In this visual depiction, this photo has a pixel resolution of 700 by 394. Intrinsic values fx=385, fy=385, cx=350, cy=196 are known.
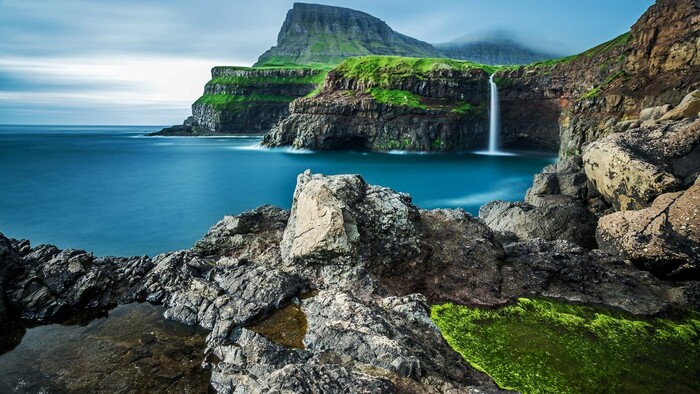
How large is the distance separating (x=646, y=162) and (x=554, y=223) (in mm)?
4043

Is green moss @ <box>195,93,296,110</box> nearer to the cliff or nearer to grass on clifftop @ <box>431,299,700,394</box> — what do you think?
the cliff

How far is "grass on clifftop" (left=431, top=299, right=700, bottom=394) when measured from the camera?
7.12 meters

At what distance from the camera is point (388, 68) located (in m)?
87.0

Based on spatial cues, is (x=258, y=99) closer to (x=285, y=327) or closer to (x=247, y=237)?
(x=247, y=237)

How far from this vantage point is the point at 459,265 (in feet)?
37.3

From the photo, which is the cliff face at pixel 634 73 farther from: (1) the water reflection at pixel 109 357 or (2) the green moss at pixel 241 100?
(2) the green moss at pixel 241 100

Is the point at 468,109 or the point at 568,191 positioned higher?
the point at 468,109

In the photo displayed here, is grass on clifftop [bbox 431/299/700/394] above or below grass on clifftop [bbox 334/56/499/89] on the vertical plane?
below

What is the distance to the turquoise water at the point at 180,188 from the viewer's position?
25547 millimetres

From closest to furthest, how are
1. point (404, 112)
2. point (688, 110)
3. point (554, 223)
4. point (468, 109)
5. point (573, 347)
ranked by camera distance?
point (573, 347)
point (554, 223)
point (688, 110)
point (404, 112)
point (468, 109)

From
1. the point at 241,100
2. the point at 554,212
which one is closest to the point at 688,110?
the point at 554,212

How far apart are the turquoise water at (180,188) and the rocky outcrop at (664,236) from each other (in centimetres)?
2086

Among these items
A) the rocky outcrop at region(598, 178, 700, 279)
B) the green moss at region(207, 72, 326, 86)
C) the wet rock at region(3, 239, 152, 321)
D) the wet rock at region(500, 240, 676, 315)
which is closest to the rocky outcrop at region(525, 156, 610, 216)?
the rocky outcrop at region(598, 178, 700, 279)

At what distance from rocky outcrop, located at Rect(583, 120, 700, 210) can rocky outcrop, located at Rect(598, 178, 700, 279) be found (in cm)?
176
